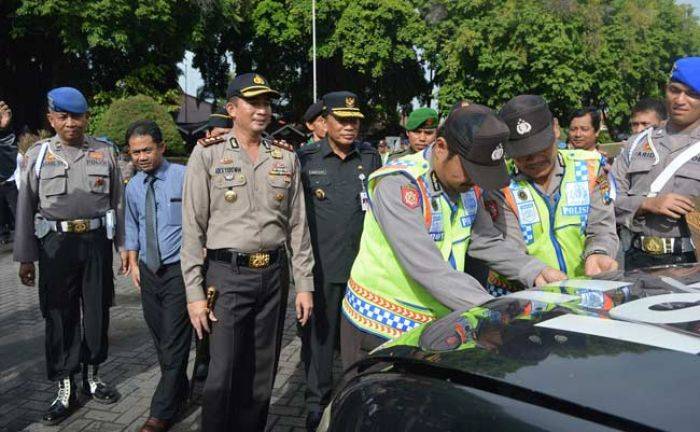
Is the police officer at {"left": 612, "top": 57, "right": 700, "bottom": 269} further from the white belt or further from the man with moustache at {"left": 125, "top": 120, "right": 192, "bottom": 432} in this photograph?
the white belt

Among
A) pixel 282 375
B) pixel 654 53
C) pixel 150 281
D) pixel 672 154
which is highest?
pixel 654 53

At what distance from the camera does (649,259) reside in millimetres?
3209

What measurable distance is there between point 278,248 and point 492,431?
215 cm

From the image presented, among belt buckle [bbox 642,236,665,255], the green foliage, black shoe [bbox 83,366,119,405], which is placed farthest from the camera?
the green foliage

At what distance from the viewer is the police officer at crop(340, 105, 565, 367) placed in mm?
2076

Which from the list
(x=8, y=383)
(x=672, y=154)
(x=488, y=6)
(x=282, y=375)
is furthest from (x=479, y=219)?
(x=488, y=6)

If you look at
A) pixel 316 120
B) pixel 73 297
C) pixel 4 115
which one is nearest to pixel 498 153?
pixel 4 115

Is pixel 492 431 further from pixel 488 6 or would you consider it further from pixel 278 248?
pixel 488 6

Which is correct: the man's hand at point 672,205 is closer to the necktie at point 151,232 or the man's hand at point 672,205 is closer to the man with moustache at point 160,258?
the man with moustache at point 160,258

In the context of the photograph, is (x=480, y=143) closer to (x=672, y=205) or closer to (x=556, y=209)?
(x=556, y=209)

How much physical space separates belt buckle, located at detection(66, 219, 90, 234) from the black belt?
→ 129 centimetres

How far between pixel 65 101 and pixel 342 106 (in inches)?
67.5

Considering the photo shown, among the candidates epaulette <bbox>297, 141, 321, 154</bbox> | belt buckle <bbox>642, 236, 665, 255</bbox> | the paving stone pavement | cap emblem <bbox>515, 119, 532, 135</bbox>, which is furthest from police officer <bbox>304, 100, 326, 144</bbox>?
belt buckle <bbox>642, 236, 665, 255</bbox>

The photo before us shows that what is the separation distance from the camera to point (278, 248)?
10.5 feet
